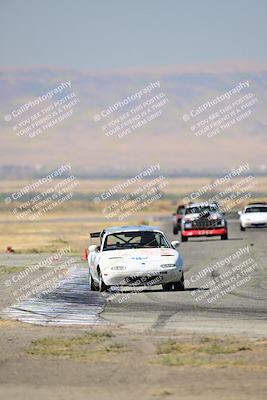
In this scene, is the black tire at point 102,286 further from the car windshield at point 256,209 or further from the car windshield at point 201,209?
the car windshield at point 256,209

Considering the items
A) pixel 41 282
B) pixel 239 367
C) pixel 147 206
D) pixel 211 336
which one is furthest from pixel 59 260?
pixel 147 206

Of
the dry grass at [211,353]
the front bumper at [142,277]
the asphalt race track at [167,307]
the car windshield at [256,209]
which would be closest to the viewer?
the dry grass at [211,353]

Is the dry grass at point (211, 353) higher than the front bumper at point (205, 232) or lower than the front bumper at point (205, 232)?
higher

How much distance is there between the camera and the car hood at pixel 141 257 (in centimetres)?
2377

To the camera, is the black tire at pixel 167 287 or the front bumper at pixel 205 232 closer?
the black tire at pixel 167 287

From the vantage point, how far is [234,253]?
39.4 m

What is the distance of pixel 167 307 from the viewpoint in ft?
65.0

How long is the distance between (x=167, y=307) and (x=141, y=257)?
4.22 meters

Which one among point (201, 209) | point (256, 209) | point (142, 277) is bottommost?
point (256, 209)

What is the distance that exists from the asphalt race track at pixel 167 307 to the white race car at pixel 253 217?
3121 centimetres

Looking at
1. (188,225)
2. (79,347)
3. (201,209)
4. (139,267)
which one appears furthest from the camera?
(201,209)

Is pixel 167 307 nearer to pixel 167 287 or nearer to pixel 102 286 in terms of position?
pixel 167 287

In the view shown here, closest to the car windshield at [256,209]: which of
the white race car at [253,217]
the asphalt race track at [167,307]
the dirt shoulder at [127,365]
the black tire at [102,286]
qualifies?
the white race car at [253,217]

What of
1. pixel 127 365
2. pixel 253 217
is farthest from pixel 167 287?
pixel 253 217
